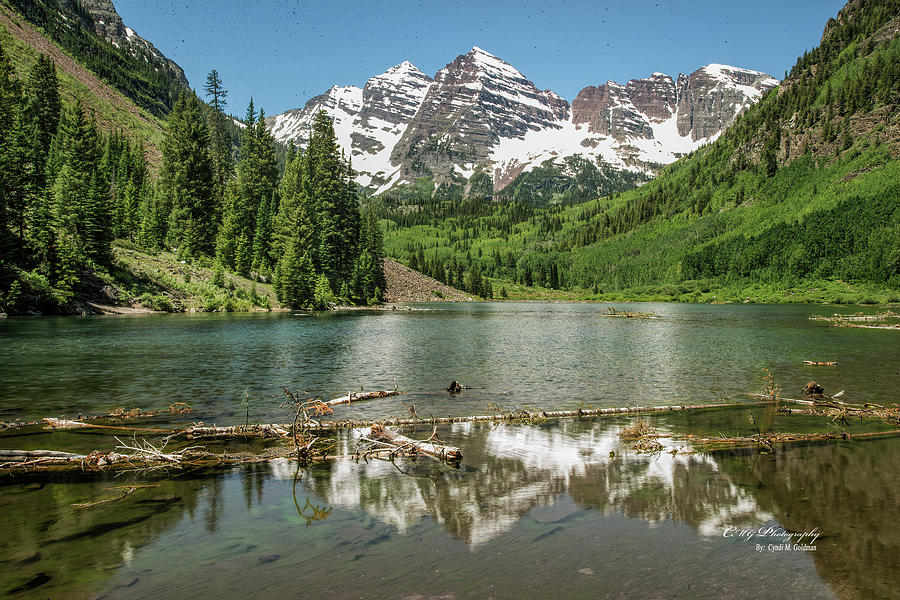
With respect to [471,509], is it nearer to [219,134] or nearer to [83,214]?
[83,214]

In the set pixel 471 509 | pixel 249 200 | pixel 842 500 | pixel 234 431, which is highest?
pixel 249 200

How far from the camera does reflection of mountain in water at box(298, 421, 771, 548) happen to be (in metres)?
10.9

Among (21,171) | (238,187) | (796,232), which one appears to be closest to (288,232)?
(238,187)

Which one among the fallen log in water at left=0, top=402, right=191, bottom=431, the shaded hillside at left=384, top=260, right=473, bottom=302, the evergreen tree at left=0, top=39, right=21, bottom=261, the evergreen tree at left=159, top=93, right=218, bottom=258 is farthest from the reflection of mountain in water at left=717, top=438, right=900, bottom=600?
the shaded hillside at left=384, top=260, right=473, bottom=302

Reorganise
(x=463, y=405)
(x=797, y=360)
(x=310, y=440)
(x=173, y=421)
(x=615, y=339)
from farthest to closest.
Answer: (x=615, y=339), (x=797, y=360), (x=463, y=405), (x=173, y=421), (x=310, y=440)

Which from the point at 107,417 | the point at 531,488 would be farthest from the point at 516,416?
the point at 107,417

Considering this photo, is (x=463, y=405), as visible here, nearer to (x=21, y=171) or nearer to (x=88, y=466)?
(x=88, y=466)

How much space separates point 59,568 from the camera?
844 cm

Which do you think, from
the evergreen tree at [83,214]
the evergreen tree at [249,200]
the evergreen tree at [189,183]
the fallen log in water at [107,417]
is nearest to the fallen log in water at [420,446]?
the fallen log in water at [107,417]

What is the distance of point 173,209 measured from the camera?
99.1 metres

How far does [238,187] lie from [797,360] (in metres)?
103

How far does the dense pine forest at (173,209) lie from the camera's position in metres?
62.5

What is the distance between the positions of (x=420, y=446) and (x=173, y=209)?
334 feet

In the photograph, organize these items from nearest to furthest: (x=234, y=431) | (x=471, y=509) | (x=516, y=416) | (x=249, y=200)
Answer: (x=471, y=509) → (x=234, y=431) → (x=516, y=416) → (x=249, y=200)
